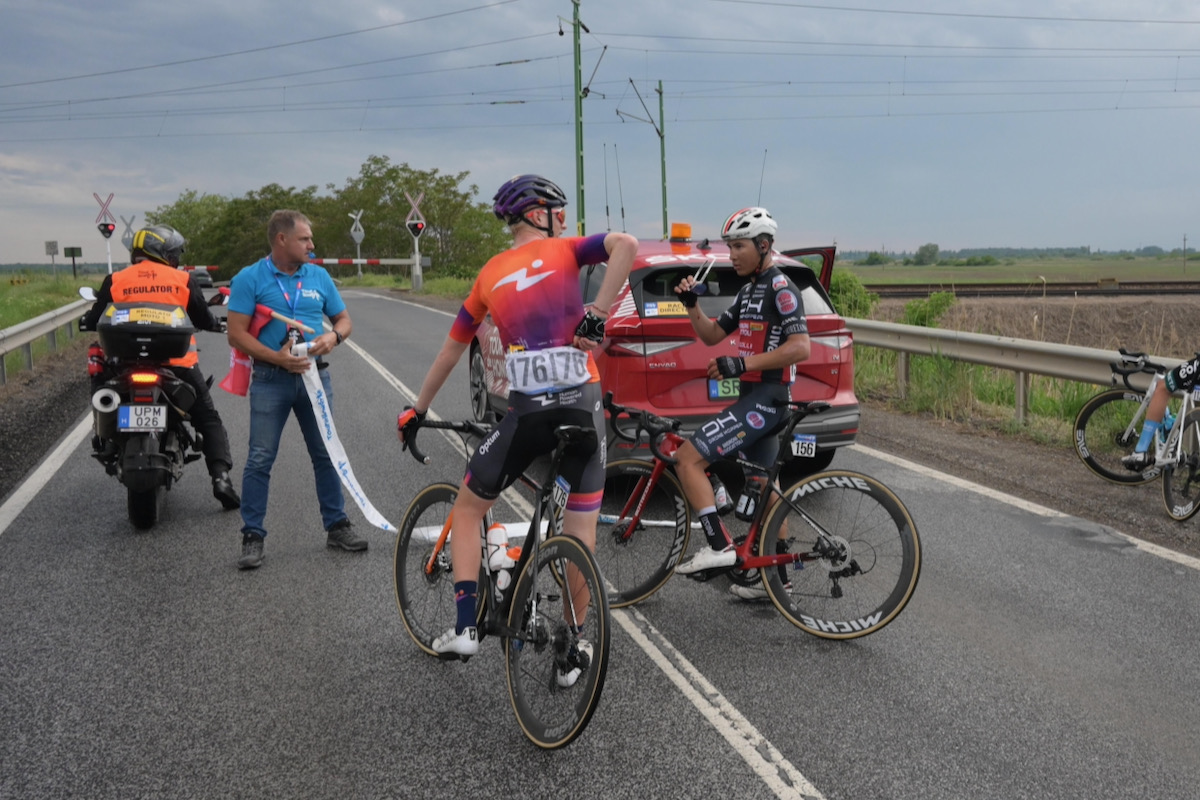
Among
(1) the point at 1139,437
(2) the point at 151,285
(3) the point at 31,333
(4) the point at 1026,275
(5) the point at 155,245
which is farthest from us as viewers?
(4) the point at 1026,275

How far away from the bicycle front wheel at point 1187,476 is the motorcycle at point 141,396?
645 cm

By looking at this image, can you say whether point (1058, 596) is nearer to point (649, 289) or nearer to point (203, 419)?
point (649, 289)

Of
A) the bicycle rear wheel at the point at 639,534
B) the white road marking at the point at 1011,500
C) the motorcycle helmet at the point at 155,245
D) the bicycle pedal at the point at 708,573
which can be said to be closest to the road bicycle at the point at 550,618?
the bicycle rear wheel at the point at 639,534

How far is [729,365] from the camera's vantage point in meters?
4.93

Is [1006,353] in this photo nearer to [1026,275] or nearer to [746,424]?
[746,424]

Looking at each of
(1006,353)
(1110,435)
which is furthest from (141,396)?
(1006,353)

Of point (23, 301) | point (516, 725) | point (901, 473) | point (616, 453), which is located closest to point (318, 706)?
point (516, 725)

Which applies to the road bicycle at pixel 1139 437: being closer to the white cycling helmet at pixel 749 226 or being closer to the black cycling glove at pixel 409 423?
the white cycling helmet at pixel 749 226

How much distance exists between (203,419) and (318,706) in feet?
11.8

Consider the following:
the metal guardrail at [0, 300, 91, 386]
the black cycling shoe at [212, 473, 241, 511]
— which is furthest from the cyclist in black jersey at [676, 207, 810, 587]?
the metal guardrail at [0, 300, 91, 386]

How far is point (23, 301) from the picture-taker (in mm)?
24172

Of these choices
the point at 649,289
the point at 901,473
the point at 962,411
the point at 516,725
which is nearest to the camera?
the point at 516,725

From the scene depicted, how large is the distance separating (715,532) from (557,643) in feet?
5.06

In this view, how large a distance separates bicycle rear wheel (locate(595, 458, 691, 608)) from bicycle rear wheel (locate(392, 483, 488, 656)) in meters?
0.91
